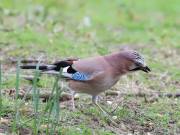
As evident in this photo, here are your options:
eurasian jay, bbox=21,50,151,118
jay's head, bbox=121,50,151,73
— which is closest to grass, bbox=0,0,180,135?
eurasian jay, bbox=21,50,151,118

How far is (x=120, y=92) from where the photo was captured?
730cm

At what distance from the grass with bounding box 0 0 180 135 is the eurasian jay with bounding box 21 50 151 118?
1.03ft

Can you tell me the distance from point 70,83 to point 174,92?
5.96ft

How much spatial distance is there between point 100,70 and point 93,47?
355cm

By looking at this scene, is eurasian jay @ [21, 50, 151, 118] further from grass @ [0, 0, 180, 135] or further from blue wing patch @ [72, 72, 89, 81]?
grass @ [0, 0, 180, 135]

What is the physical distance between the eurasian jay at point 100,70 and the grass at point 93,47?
315 mm

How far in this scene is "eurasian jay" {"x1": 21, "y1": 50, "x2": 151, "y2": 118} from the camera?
19.2ft

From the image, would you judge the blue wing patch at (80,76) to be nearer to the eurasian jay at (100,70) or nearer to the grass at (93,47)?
the eurasian jay at (100,70)

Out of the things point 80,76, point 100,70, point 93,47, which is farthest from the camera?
point 93,47

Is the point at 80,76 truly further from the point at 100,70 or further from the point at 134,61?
the point at 134,61

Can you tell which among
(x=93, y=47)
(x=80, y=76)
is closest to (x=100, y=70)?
(x=80, y=76)

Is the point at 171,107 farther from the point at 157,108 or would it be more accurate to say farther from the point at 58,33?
the point at 58,33

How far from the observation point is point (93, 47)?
942 cm

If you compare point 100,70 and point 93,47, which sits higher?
point 93,47
